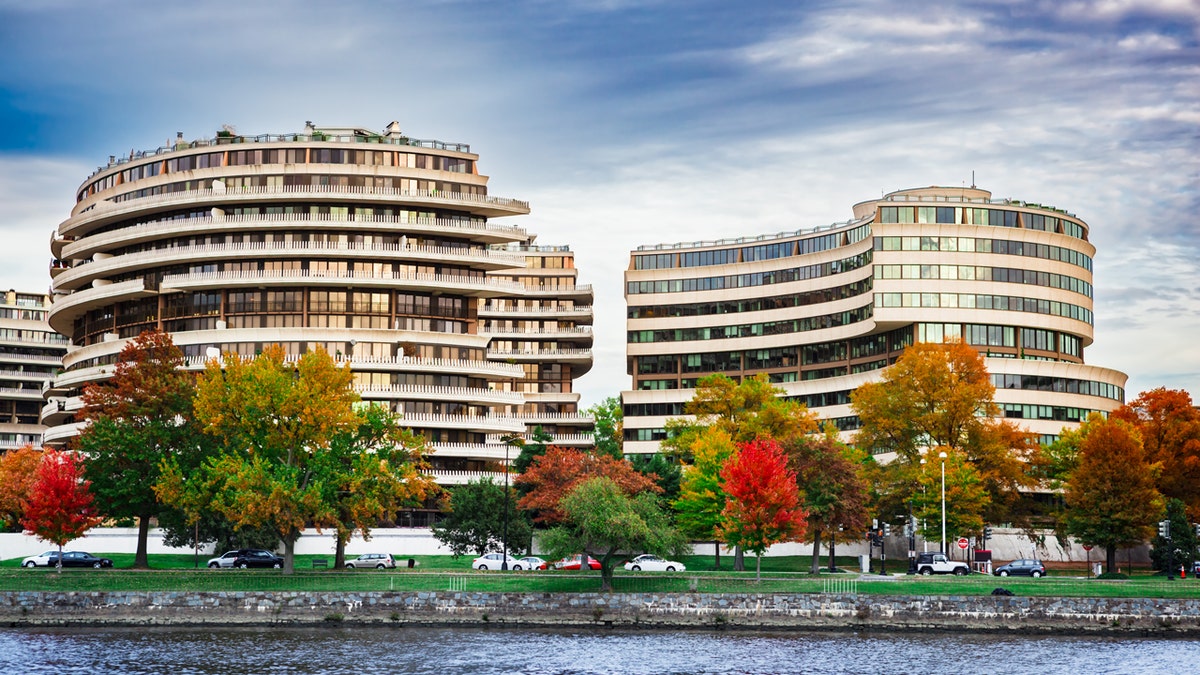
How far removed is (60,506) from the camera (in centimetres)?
10400

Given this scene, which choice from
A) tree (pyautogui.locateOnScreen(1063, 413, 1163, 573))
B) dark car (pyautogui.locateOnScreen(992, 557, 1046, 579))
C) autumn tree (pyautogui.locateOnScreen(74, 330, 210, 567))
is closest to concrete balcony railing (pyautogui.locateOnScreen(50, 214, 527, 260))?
autumn tree (pyautogui.locateOnScreen(74, 330, 210, 567))

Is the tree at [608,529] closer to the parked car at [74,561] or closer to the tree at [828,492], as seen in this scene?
the tree at [828,492]

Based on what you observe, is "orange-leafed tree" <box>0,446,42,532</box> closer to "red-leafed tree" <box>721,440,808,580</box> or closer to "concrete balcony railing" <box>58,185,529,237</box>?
"concrete balcony railing" <box>58,185,529,237</box>

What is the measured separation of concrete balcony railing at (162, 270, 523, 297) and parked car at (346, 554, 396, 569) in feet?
129

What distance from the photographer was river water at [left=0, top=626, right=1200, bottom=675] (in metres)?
69.4

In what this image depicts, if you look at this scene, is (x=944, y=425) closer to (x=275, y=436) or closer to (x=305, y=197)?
(x=275, y=436)

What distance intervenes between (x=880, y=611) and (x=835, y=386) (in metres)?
71.4

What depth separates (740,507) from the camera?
327ft

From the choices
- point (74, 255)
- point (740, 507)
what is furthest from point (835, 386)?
point (74, 255)

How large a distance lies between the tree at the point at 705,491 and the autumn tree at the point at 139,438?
3634 cm

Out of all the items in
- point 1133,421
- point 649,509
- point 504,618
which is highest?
point 1133,421

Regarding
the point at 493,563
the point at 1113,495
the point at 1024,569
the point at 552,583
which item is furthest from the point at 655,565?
the point at 1113,495

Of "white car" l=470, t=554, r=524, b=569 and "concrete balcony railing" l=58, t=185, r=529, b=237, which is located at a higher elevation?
"concrete balcony railing" l=58, t=185, r=529, b=237

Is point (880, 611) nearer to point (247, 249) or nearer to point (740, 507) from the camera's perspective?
point (740, 507)
